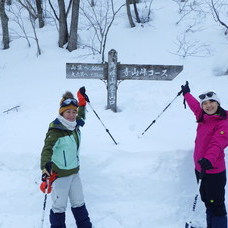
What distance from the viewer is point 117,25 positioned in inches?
523

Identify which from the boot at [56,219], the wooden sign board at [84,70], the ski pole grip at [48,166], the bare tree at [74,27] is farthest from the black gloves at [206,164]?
the bare tree at [74,27]

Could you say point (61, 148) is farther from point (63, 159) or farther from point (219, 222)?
point (219, 222)

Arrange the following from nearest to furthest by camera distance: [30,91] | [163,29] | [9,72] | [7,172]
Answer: [7,172] < [30,91] < [9,72] < [163,29]

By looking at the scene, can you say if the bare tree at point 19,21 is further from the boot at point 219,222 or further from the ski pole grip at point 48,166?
the boot at point 219,222

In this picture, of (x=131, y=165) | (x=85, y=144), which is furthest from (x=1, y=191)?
Result: (x=131, y=165)

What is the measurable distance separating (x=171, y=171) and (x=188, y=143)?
615mm

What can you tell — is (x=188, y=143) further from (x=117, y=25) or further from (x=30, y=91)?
(x=117, y=25)

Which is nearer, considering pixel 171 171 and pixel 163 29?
pixel 171 171

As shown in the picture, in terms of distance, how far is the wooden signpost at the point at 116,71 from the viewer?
5.68 m

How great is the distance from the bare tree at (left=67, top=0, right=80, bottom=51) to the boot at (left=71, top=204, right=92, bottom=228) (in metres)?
→ 8.83

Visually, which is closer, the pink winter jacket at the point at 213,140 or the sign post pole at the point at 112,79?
the pink winter jacket at the point at 213,140

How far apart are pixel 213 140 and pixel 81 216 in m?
1.92

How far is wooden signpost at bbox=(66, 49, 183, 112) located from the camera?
5.68 metres

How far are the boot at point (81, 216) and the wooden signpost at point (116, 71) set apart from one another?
2824 millimetres
